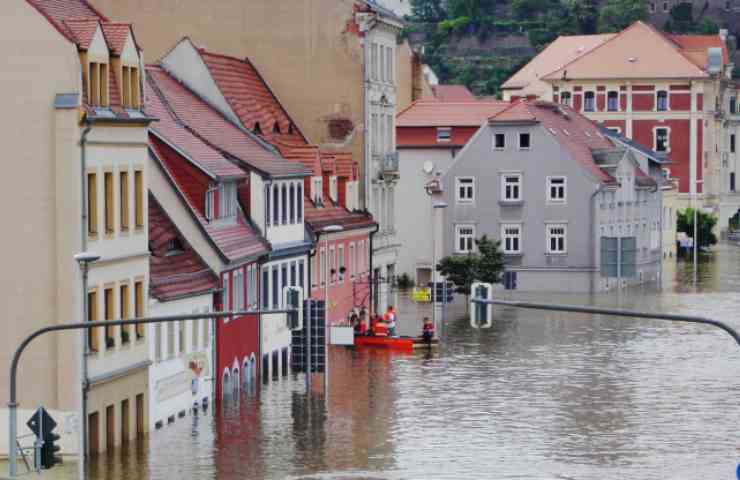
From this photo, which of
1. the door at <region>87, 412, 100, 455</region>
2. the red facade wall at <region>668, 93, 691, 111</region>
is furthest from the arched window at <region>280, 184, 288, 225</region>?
the red facade wall at <region>668, 93, 691, 111</region>

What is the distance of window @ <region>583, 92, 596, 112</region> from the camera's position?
16312 centimetres

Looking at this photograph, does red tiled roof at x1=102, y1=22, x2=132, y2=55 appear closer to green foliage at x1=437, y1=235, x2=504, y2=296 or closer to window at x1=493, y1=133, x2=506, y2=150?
green foliage at x1=437, y1=235, x2=504, y2=296

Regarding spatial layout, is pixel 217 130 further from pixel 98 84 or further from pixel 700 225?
pixel 700 225

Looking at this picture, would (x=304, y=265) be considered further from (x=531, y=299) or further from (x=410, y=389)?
(x=531, y=299)

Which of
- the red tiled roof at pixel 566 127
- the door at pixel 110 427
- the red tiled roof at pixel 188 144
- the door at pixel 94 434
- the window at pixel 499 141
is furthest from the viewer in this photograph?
the red tiled roof at pixel 566 127

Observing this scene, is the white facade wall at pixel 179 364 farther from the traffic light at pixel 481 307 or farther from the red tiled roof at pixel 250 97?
the red tiled roof at pixel 250 97

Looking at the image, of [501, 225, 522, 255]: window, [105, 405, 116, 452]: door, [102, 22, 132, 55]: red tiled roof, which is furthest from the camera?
[501, 225, 522, 255]: window

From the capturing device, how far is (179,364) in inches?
2162

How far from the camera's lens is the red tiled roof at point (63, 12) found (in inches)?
1875

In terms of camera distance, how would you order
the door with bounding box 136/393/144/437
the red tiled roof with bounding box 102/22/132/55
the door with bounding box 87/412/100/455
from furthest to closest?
1. the door with bounding box 136/393/144/437
2. the red tiled roof with bounding box 102/22/132/55
3. the door with bounding box 87/412/100/455

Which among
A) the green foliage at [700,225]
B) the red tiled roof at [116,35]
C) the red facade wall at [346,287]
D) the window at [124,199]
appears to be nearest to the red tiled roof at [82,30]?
the red tiled roof at [116,35]

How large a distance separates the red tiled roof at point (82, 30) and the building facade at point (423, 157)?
6037cm

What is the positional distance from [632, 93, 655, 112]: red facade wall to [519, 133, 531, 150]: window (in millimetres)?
54164

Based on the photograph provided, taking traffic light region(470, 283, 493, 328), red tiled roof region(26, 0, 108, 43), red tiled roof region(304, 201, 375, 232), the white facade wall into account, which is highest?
red tiled roof region(26, 0, 108, 43)
